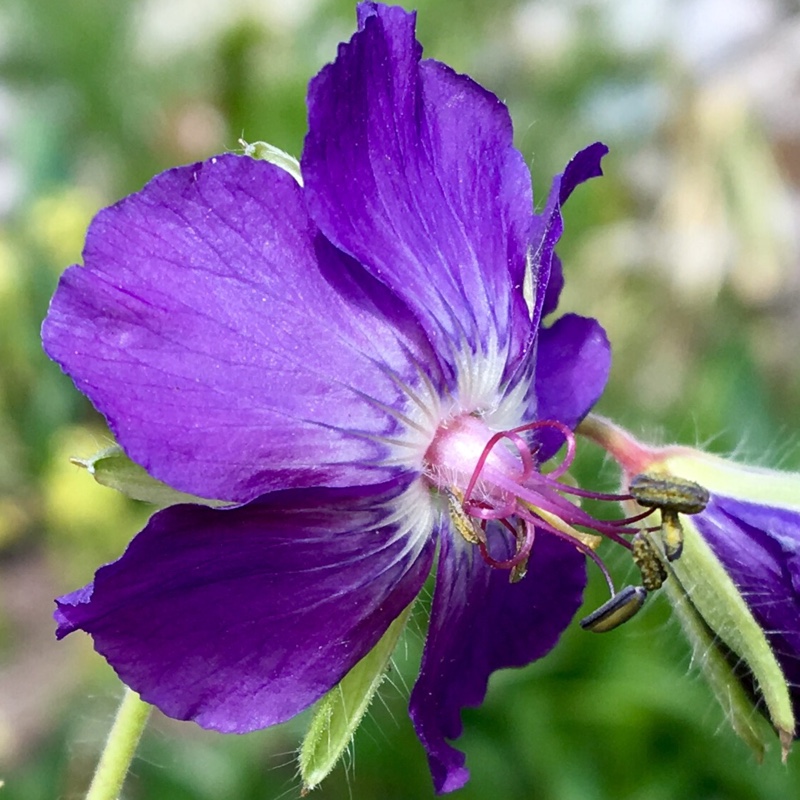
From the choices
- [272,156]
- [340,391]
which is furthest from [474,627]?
[272,156]

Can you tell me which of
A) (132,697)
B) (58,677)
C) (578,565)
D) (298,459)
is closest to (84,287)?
(298,459)

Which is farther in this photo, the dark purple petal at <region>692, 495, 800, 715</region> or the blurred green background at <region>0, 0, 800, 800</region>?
the blurred green background at <region>0, 0, 800, 800</region>

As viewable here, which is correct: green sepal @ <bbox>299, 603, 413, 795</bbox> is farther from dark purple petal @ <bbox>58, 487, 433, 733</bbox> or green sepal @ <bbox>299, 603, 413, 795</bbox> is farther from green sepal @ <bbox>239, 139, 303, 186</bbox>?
green sepal @ <bbox>239, 139, 303, 186</bbox>

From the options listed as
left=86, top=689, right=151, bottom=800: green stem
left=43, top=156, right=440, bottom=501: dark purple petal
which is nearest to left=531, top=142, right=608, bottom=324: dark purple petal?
left=43, top=156, right=440, bottom=501: dark purple petal

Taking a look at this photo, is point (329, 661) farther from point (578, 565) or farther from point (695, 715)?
point (695, 715)

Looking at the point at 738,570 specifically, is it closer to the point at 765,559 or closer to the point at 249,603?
the point at 765,559
